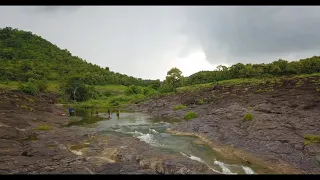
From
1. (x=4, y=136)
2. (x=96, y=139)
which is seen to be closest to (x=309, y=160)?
(x=96, y=139)

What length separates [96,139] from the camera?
100 feet

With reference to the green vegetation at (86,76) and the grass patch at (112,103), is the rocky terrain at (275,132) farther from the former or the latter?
the grass patch at (112,103)

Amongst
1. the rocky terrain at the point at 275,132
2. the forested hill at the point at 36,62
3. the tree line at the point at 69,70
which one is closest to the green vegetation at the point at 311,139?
the rocky terrain at the point at 275,132

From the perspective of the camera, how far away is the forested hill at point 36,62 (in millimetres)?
124850

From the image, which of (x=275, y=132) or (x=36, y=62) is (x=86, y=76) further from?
(x=275, y=132)

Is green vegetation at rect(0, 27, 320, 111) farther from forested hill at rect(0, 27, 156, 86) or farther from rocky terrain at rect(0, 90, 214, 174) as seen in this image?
rocky terrain at rect(0, 90, 214, 174)

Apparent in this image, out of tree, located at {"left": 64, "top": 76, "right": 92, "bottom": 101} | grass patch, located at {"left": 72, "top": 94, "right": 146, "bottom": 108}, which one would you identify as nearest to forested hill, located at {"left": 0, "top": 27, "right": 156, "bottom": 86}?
tree, located at {"left": 64, "top": 76, "right": 92, "bottom": 101}

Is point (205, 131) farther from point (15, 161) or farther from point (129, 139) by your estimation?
point (15, 161)

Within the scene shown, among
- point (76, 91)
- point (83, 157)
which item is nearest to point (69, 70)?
point (76, 91)

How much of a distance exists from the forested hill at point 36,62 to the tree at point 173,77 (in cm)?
5644

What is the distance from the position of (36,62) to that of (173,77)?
79.8 m

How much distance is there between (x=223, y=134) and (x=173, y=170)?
560 inches

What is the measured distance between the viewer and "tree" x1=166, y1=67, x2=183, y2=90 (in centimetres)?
9969

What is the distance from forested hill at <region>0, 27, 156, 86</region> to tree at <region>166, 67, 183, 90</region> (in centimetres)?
5644
